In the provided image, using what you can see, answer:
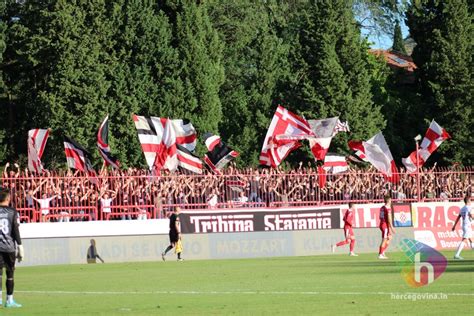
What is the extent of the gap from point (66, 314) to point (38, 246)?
18607 millimetres

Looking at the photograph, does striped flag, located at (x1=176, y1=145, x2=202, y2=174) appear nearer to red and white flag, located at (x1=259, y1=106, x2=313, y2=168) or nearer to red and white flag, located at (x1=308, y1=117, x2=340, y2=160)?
red and white flag, located at (x1=259, y1=106, x2=313, y2=168)

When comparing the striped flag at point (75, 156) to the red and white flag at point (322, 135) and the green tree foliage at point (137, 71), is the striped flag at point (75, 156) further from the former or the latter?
the green tree foliage at point (137, 71)

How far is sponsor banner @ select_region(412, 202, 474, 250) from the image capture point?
3997 centimetres

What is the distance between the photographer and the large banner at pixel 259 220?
36562mm

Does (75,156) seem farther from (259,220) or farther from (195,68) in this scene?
(195,68)

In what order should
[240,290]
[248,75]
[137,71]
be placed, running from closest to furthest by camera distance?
1. [240,290]
2. [137,71]
3. [248,75]

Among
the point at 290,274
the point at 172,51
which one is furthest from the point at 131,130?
the point at 290,274

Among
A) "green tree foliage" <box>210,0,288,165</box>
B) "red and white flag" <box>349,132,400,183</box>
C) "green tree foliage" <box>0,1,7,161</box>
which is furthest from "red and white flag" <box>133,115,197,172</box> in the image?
"green tree foliage" <box>210,0,288,165</box>

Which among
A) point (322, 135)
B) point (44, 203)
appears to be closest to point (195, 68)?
point (322, 135)

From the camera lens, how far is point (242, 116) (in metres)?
57.9

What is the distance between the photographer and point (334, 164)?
4066cm

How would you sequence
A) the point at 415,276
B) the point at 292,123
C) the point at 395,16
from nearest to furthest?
the point at 415,276, the point at 292,123, the point at 395,16

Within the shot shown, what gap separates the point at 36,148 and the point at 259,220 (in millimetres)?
8372

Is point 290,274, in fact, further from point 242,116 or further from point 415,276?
point 242,116
